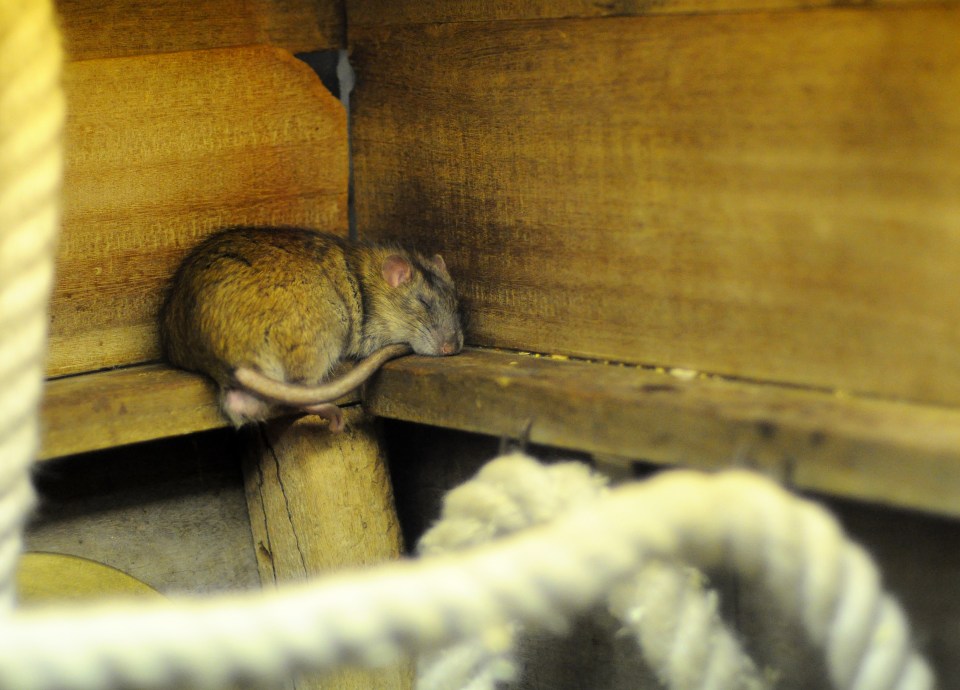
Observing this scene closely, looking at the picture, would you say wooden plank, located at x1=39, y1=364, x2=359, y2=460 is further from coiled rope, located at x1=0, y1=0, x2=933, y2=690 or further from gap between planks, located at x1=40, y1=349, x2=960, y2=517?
coiled rope, located at x1=0, y1=0, x2=933, y2=690

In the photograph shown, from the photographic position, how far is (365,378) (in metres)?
1.98

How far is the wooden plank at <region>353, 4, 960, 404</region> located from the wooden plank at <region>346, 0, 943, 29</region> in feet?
0.06

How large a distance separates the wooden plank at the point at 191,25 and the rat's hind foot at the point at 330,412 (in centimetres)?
78

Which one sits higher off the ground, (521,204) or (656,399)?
(521,204)

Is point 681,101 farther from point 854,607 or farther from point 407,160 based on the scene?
point 854,607

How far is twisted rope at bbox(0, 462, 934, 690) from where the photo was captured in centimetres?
81

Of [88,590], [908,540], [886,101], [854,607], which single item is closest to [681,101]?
[886,101]

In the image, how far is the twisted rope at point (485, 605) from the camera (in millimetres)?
808

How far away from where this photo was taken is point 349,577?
0.88m

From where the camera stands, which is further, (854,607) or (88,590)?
(88,590)

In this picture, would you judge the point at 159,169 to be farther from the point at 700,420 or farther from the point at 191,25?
the point at 700,420

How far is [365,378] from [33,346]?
0.90 m

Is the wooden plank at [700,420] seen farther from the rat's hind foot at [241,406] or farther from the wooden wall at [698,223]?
the rat's hind foot at [241,406]

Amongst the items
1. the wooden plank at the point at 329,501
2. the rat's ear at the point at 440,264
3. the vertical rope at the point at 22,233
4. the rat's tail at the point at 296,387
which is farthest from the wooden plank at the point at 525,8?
the vertical rope at the point at 22,233
